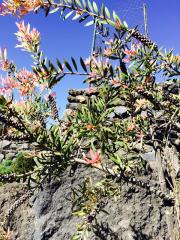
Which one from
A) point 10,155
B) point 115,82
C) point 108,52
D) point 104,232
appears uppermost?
point 10,155

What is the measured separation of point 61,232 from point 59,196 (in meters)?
0.39

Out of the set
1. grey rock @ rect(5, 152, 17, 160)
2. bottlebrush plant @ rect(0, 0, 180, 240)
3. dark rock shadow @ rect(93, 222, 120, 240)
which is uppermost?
grey rock @ rect(5, 152, 17, 160)

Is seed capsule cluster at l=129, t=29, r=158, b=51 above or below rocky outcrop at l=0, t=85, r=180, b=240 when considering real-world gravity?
above

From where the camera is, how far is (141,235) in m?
3.18

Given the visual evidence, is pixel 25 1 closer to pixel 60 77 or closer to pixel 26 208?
Answer: pixel 60 77

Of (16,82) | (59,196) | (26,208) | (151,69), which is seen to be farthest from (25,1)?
(26,208)

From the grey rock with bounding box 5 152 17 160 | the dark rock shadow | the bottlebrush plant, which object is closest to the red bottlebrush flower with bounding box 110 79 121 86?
the bottlebrush plant

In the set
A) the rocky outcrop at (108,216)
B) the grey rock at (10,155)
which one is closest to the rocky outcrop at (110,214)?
the rocky outcrop at (108,216)

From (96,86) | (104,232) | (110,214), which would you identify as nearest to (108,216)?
(110,214)

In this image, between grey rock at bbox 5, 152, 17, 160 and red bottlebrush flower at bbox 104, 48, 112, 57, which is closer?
red bottlebrush flower at bbox 104, 48, 112, 57

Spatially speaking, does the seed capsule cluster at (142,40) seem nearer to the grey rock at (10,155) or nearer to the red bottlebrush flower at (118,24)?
the red bottlebrush flower at (118,24)

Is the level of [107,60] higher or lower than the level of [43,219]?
higher

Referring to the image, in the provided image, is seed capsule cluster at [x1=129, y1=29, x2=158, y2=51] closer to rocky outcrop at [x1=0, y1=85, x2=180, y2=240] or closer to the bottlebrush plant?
the bottlebrush plant

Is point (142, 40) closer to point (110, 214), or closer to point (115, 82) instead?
point (115, 82)
